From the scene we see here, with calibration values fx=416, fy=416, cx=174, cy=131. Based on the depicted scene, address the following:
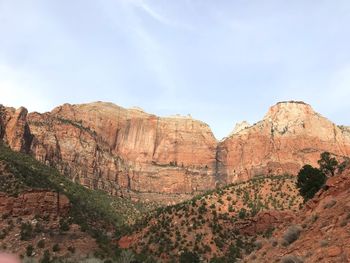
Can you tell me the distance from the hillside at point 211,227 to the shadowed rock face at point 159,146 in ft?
189

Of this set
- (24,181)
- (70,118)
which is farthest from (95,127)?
(24,181)

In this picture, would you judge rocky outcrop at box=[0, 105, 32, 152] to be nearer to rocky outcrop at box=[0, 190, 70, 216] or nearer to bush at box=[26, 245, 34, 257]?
rocky outcrop at box=[0, 190, 70, 216]

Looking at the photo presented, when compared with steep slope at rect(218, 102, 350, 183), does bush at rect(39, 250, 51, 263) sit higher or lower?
lower

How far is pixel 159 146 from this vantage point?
616ft

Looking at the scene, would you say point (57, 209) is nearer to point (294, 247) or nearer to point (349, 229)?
point (294, 247)

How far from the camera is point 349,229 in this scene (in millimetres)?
16719

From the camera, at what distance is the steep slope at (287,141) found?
136 meters

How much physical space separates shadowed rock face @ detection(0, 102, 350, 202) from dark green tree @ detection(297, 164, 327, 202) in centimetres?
7582

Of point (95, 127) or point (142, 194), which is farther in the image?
Answer: point (95, 127)

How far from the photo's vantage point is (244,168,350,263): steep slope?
15438 millimetres

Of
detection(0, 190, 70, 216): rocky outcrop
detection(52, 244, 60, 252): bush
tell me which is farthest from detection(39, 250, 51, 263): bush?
detection(0, 190, 70, 216): rocky outcrop

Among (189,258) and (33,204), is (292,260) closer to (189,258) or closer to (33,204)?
(189,258)

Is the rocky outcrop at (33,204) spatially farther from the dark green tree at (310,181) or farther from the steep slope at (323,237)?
the steep slope at (323,237)

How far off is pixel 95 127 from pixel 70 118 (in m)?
12.2
